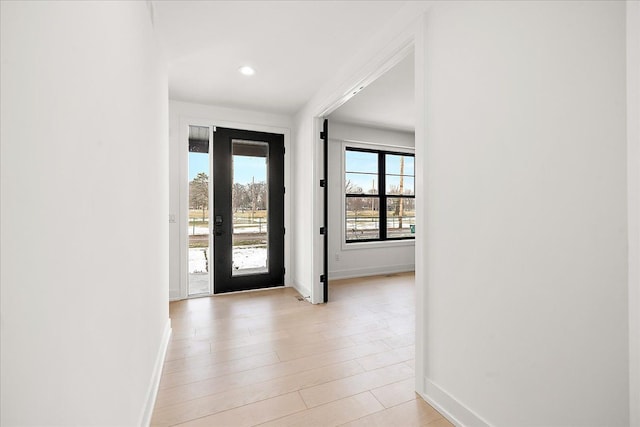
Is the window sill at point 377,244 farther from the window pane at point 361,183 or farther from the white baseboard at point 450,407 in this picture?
the white baseboard at point 450,407

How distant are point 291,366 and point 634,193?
2.15 meters

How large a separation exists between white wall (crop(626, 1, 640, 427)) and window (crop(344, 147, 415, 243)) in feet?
14.1

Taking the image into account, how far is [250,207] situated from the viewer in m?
4.30

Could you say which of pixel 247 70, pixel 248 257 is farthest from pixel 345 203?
pixel 247 70

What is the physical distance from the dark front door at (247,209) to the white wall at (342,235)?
994mm

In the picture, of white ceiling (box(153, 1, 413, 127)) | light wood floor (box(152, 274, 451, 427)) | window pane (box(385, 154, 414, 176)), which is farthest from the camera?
window pane (box(385, 154, 414, 176))

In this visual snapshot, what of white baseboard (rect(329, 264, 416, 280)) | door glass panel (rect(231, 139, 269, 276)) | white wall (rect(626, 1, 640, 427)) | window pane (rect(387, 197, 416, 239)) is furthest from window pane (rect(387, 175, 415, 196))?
white wall (rect(626, 1, 640, 427))

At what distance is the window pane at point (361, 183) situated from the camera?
5.29 meters

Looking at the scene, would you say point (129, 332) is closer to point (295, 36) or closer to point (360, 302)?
point (295, 36)

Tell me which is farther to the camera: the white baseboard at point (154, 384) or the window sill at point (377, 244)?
the window sill at point (377, 244)

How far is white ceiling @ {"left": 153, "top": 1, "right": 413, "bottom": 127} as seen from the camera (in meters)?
2.09

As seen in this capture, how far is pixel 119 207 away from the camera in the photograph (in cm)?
116

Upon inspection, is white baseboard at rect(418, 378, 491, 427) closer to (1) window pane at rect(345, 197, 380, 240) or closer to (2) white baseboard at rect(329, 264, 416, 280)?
(2) white baseboard at rect(329, 264, 416, 280)

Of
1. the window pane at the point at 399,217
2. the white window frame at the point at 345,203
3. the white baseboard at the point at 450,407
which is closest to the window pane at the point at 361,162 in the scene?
the white window frame at the point at 345,203
